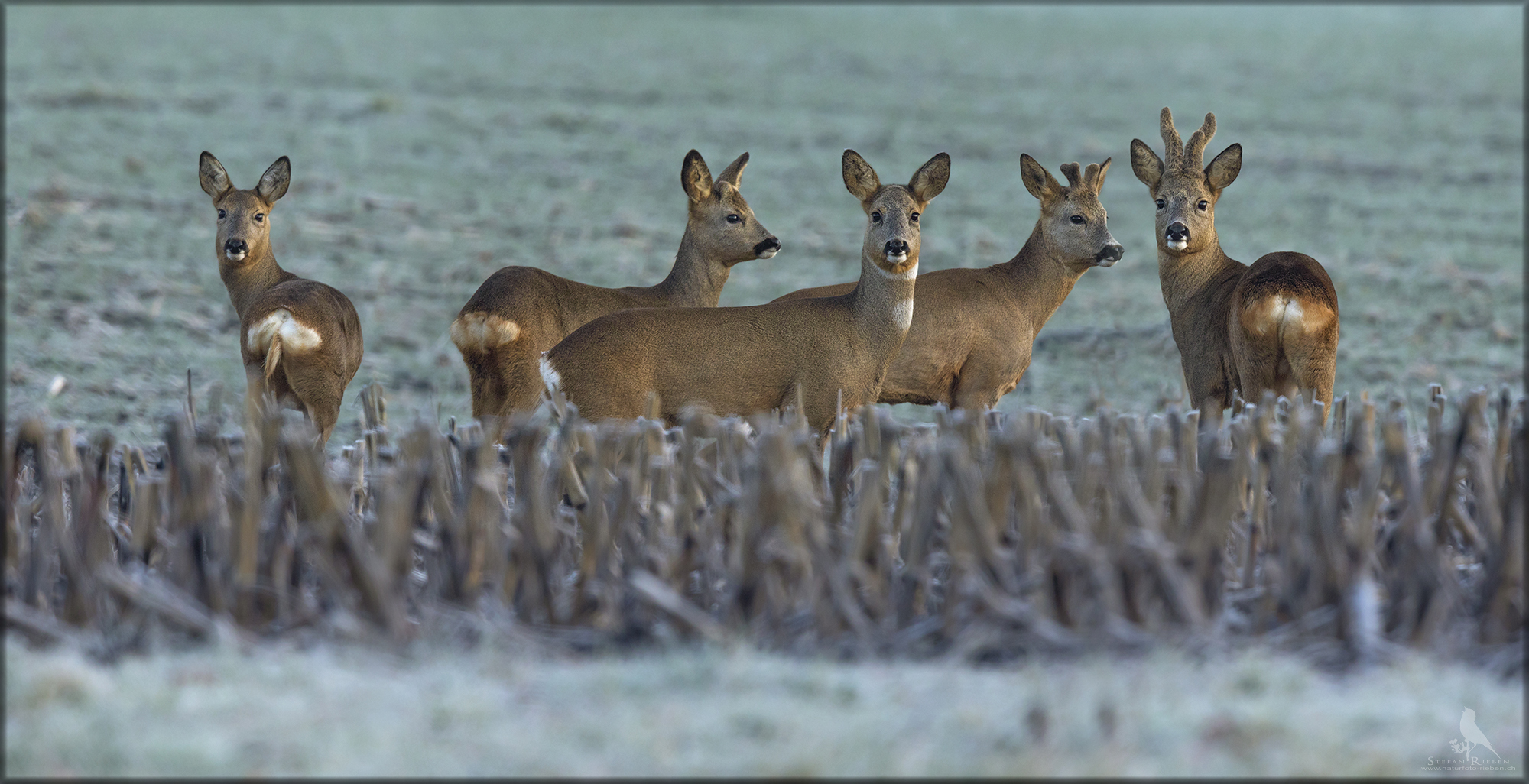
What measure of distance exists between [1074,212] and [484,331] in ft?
10.2

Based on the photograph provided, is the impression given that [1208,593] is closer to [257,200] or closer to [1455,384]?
[257,200]

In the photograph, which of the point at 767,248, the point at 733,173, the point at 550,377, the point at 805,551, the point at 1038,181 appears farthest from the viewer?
the point at 733,173

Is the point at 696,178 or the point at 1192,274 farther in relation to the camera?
the point at 696,178

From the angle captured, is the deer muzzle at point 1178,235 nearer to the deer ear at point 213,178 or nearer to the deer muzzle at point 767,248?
the deer muzzle at point 767,248

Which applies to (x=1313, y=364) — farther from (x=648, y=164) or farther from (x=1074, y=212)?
(x=648, y=164)

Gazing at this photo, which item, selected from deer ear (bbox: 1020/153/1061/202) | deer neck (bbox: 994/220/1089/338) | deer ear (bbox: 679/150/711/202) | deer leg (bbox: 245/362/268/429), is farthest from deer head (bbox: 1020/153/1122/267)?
deer leg (bbox: 245/362/268/429)

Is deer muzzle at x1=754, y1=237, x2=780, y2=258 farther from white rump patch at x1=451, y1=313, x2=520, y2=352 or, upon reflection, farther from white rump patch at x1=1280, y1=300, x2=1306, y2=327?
white rump patch at x1=1280, y1=300, x2=1306, y2=327

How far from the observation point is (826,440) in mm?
7641

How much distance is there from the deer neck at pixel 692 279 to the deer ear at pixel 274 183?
2.04 metres

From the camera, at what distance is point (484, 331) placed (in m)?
7.80

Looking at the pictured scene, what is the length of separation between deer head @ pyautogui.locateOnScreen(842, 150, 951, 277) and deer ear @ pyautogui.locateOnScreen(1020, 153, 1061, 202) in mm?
818

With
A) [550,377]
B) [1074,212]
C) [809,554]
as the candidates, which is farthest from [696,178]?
[809,554]

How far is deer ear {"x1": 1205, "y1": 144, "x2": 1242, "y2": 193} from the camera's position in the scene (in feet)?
26.3

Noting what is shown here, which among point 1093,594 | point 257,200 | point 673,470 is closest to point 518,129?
point 257,200
